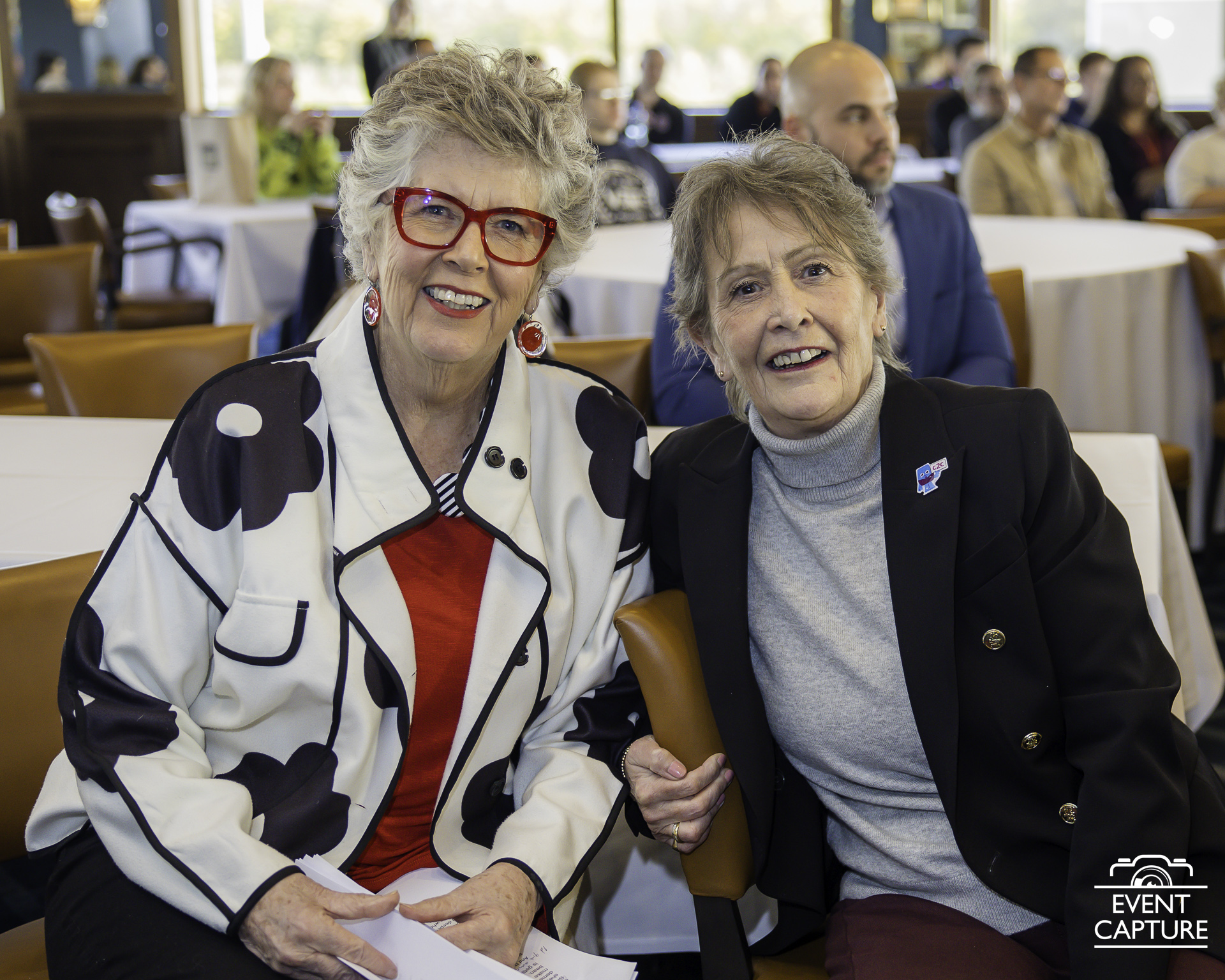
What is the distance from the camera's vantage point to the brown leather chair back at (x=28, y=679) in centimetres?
145

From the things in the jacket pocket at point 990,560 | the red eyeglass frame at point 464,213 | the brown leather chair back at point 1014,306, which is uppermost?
the red eyeglass frame at point 464,213

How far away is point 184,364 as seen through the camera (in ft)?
9.02

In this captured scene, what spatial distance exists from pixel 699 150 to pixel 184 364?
21.9 feet

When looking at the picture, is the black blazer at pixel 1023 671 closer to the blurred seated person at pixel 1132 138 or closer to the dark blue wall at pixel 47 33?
the blurred seated person at pixel 1132 138

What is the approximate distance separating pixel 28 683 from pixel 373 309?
65 centimetres

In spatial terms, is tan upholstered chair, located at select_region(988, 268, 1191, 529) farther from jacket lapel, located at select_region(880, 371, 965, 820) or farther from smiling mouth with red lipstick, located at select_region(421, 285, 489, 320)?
smiling mouth with red lipstick, located at select_region(421, 285, 489, 320)

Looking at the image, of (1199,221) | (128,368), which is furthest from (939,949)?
(1199,221)

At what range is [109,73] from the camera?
363 inches

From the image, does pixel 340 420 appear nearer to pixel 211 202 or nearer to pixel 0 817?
pixel 0 817

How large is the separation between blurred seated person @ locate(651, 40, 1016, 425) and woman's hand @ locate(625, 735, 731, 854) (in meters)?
1.70

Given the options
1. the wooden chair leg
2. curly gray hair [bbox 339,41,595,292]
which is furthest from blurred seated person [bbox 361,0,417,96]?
the wooden chair leg

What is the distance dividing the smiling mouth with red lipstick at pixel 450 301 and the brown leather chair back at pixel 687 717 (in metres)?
0.42

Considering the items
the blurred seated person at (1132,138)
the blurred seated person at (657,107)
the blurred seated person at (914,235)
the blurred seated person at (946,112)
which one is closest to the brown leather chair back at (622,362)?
the blurred seated person at (914,235)

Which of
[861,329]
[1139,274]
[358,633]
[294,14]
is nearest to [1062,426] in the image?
[861,329]
